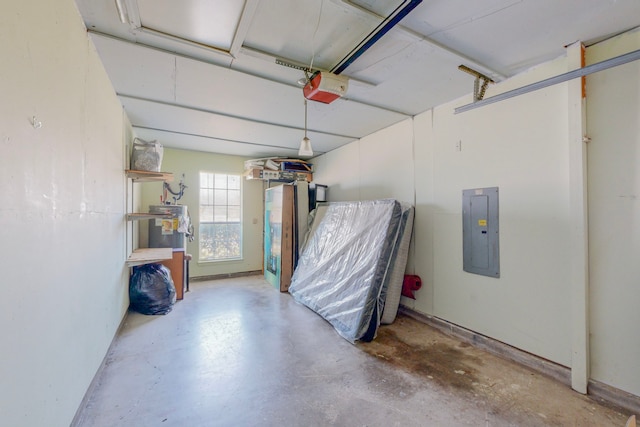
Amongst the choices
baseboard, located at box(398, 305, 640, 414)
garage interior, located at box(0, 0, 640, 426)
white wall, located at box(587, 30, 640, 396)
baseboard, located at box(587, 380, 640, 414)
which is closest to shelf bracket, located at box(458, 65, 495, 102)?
garage interior, located at box(0, 0, 640, 426)

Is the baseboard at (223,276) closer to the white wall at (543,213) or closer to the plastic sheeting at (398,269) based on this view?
the plastic sheeting at (398,269)

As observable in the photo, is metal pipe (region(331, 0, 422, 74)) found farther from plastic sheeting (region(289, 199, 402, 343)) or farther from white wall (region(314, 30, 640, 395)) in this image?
plastic sheeting (region(289, 199, 402, 343))

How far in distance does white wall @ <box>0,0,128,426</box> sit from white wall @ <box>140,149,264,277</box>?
9.71 ft

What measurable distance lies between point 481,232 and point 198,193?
15.6 ft

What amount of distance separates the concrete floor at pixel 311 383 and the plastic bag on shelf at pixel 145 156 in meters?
1.83

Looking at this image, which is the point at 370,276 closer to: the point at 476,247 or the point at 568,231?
the point at 476,247

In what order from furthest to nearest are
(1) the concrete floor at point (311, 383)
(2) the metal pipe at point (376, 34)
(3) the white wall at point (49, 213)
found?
(1) the concrete floor at point (311, 383), (2) the metal pipe at point (376, 34), (3) the white wall at point (49, 213)

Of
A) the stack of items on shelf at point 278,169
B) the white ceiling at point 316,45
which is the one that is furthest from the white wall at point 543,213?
the stack of items on shelf at point 278,169

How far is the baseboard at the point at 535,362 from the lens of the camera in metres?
1.88

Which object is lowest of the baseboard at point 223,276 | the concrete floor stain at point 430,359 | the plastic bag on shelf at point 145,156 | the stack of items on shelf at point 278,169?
the concrete floor stain at point 430,359

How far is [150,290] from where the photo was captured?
138 inches

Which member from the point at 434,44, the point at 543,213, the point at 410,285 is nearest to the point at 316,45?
the point at 434,44

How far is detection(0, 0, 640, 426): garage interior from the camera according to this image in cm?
125

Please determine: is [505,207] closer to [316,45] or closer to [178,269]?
[316,45]
